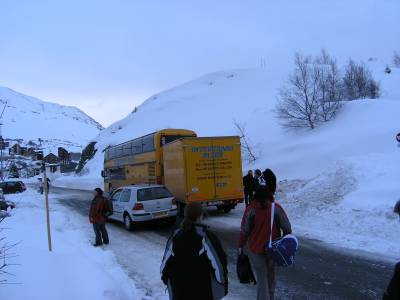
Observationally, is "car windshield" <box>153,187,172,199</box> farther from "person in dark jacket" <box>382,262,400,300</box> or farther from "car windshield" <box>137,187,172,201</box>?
"person in dark jacket" <box>382,262,400,300</box>

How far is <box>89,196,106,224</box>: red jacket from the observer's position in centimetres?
1247

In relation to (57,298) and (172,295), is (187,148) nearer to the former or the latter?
(57,298)

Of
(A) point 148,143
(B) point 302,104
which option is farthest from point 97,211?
(B) point 302,104

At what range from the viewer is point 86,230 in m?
15.6

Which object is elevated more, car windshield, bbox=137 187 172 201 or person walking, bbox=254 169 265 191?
person walking, bbox=254 169 265 191

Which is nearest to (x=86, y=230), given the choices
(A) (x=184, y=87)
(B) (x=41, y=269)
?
(B) (x=41, y=269)

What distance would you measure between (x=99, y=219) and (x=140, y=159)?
11.0 metres

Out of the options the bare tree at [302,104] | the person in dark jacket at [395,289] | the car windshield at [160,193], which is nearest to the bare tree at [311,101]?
the bare tree at [302,104]

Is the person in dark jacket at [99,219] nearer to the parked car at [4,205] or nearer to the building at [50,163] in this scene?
the building at [50,163]

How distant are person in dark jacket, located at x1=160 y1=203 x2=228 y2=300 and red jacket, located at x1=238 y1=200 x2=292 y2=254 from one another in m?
1.78

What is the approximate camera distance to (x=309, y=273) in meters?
8.51

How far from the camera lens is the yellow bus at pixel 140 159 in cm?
2102

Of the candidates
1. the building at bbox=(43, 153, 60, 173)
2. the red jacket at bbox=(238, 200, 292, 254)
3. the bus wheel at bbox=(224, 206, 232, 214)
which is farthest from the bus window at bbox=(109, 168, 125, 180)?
the red jacket at bbox=(238, 200, 292, 254)

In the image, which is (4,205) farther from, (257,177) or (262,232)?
(262,232)
